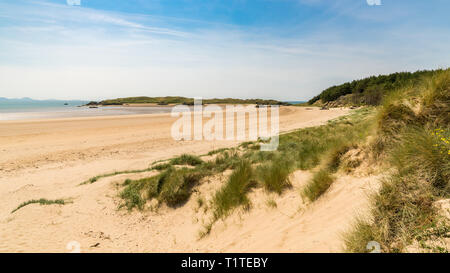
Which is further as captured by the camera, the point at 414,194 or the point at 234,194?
the point at 234,194

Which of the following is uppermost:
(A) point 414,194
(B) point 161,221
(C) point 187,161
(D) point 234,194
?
(A) point 414,194

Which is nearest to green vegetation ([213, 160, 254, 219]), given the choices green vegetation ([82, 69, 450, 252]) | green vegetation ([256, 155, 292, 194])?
green vegetation ([82, 69, 450, 252])

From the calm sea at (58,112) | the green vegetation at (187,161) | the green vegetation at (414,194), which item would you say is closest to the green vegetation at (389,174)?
the green vegetation at (414,194)

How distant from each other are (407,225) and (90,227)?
6458 mm

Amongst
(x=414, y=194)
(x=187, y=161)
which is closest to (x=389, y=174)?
(x=414, y=194)

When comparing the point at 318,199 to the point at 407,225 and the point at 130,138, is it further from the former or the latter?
the point at 130,138

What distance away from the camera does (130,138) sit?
787 inches

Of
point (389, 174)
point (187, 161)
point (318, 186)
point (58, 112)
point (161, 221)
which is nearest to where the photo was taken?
point (389, 174)

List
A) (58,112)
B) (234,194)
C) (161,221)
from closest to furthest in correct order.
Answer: (234,194) < (161,221) < (58,112)

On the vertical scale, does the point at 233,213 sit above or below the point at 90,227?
above

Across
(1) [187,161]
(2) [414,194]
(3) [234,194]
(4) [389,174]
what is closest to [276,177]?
(3) [234,194]

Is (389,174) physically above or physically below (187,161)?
above

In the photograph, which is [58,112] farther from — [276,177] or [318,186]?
[318,186]
